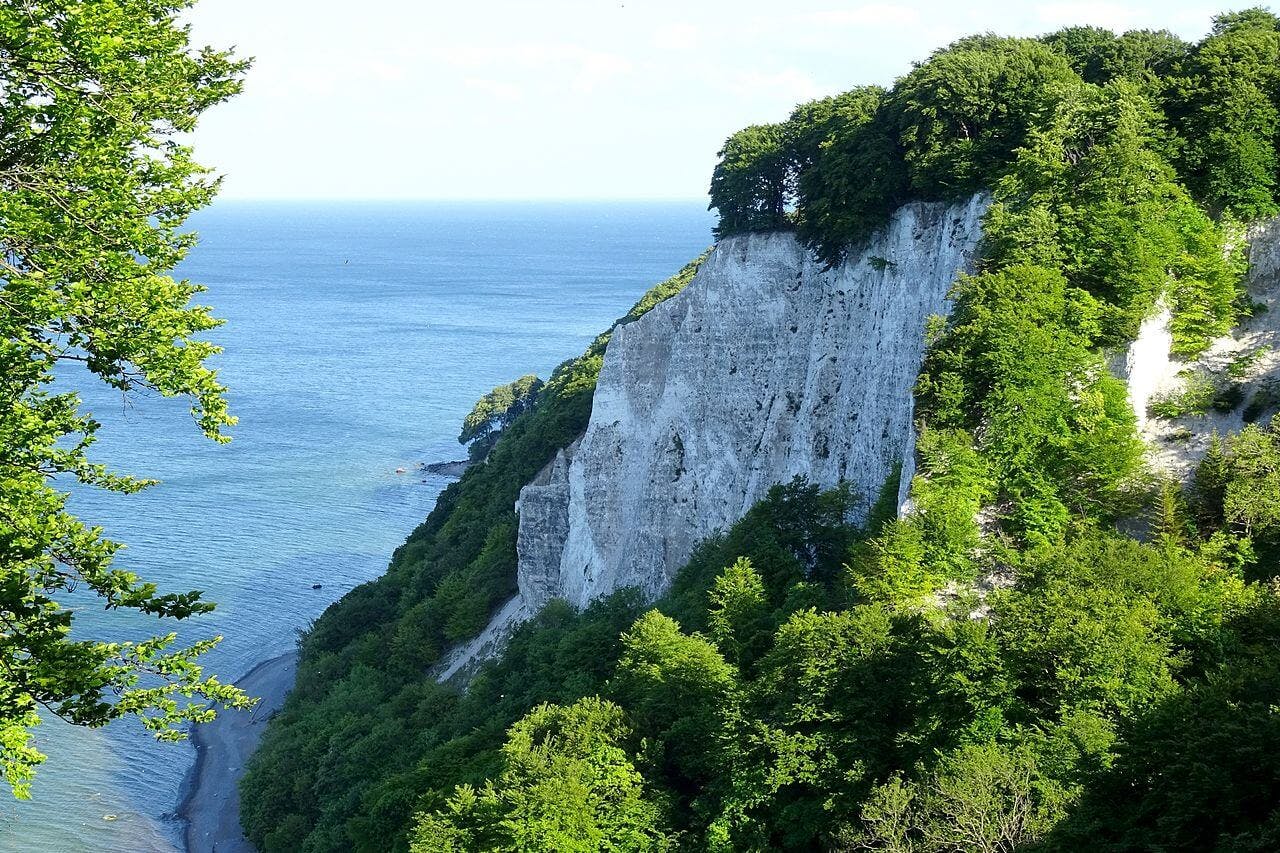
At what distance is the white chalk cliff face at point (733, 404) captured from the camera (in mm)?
35969

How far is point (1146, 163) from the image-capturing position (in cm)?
2952

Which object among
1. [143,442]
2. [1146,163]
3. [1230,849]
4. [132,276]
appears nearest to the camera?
[132,276]

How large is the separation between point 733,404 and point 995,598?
2334 cm

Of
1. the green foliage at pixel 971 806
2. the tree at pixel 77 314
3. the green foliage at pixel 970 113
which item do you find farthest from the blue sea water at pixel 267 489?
the green foliage at pixel 970 113

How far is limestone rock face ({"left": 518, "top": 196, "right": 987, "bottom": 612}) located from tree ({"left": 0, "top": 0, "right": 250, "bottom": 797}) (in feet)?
65.6

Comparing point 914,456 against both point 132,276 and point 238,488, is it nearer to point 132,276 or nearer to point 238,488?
point 132,276

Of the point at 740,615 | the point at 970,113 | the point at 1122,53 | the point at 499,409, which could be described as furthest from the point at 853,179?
the point at 499,409

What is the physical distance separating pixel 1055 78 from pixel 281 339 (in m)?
125

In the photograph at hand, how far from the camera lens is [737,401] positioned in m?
44.9

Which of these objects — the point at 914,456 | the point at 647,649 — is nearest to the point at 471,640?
the point at 647,649

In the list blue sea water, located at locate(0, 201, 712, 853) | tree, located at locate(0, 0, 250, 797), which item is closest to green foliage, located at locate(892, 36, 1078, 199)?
blue sea water, located at locate(0, 201, 712, 853)

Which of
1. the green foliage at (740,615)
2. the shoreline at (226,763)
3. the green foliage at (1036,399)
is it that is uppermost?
the green foliage at (1036,399)

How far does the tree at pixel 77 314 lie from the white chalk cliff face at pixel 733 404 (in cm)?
2300

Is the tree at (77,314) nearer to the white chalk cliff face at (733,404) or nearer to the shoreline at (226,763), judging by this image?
the white chalk cliff face at (733,404)
